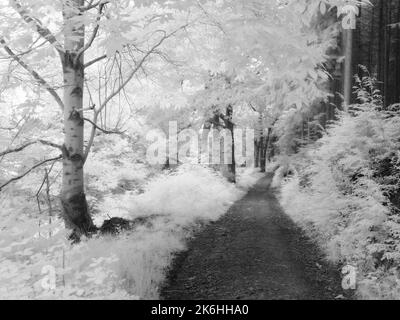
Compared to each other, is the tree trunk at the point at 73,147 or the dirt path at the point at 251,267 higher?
the tree trunk at the point at 73,147

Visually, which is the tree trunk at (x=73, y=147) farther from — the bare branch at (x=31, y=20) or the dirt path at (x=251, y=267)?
the dirt path at (x=251, y=267)

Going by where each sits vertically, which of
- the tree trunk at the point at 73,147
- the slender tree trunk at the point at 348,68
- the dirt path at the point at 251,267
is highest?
the slender tree trunk at the point at 348,68

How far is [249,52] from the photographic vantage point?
5430mm

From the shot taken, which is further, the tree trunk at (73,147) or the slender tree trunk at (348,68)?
the slender tree trunk at (348,68)

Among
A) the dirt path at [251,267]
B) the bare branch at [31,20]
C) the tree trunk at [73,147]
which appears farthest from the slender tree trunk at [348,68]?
the bare branch at [31,20]

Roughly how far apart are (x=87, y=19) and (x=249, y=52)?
7.96 ft

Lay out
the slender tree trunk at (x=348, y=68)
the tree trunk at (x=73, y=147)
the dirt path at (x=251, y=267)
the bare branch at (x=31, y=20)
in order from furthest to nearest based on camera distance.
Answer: the slender tree trunk at (x=348, y=68) < the tree trunk at (x=73, y=147) < the dirt path at (x=251, y=267) < the bare branch at (x=31, y=20)

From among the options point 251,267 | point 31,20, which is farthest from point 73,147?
point 251,267

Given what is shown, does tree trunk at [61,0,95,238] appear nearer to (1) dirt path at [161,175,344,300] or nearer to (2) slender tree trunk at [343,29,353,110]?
(1) dirt path at [161,175,344,300]

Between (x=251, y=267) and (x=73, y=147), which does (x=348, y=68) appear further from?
(x=73, y=147)

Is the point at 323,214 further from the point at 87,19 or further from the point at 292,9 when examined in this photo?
the point at 87,19

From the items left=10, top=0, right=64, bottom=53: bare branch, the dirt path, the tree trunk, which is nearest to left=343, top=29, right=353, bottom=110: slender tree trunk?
the dirt path

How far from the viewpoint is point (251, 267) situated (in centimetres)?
662

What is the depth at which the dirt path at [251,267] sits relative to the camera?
18.1 feet
